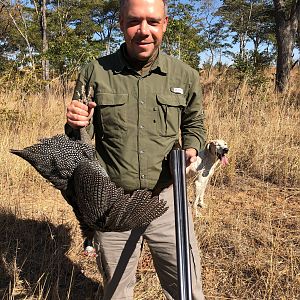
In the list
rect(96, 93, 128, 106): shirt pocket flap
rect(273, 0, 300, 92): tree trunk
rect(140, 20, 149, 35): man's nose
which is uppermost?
rect(273, 0, 300, 92): tree trunk

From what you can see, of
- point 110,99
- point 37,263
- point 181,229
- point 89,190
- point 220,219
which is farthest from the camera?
point 220,219

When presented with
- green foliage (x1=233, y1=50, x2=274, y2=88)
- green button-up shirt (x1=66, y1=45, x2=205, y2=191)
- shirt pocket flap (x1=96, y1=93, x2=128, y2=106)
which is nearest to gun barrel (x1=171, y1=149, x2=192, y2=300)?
green button-up shirt (x1=66, y1=45, x2=205, y2=191)

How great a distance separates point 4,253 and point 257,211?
8.18 ft

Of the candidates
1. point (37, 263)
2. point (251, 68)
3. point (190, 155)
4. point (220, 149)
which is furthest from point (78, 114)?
point (251, 68)

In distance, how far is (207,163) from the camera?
4.89 m

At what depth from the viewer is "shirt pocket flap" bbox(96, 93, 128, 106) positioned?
6.26 feet

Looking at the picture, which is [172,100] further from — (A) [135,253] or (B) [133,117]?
(A) [135,253]

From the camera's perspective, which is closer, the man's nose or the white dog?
the man's nose

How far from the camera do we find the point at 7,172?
15.1 ft

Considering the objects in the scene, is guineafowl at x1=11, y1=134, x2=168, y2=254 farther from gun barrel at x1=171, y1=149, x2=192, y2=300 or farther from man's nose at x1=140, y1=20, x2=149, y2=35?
man's nose at x1=140, y1=20, x2=149, y2=35

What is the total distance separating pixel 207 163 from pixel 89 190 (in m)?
3.46

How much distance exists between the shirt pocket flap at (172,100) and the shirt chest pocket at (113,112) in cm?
18

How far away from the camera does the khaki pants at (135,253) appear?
202 centimetres

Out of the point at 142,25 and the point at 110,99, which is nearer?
the point at 142,25
